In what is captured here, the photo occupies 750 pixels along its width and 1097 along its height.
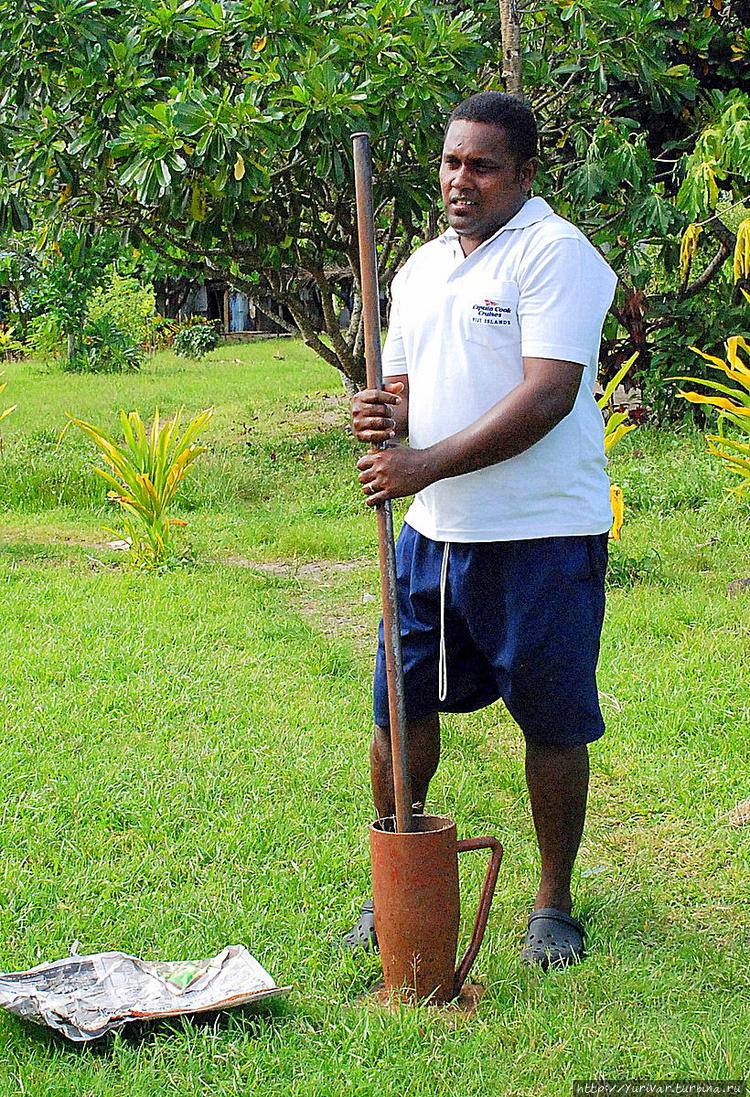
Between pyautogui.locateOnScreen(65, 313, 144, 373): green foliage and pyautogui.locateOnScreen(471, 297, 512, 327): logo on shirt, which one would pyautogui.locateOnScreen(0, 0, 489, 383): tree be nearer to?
pyautogui.locateOnScreen(471, 297, 512, 327): logo on shirt

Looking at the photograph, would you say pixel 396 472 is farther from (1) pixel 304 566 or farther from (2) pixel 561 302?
(1) pixel 304 566

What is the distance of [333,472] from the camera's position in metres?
9.00

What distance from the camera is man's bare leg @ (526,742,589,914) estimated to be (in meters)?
2.62

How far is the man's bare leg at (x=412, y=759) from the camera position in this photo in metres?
2.74

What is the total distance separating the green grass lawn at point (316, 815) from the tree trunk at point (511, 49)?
91.7 inches

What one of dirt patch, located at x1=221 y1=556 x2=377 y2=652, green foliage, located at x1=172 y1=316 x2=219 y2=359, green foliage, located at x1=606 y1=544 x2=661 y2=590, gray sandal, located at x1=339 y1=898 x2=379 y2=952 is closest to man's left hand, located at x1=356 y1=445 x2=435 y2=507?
gray sandal, located at x1=339 y1=898 x2=379 y2=952

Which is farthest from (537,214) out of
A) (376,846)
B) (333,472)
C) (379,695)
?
(333,472)

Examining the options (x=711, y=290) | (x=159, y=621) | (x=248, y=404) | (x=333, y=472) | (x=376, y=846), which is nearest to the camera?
(x=376, y=846)

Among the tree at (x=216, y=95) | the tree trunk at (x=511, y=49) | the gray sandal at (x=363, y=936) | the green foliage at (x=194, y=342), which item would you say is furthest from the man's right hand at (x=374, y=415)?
the green foliage at (x=194, y=342)

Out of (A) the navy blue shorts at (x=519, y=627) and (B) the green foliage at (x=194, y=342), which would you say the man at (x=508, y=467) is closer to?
(A) the navy blue shorts at (x=519, y=627)

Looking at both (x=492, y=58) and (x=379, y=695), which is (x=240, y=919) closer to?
(x=379, y=695)

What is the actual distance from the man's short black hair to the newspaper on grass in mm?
1758

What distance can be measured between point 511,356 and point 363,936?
4.28 ft

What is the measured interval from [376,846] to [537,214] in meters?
1.32
